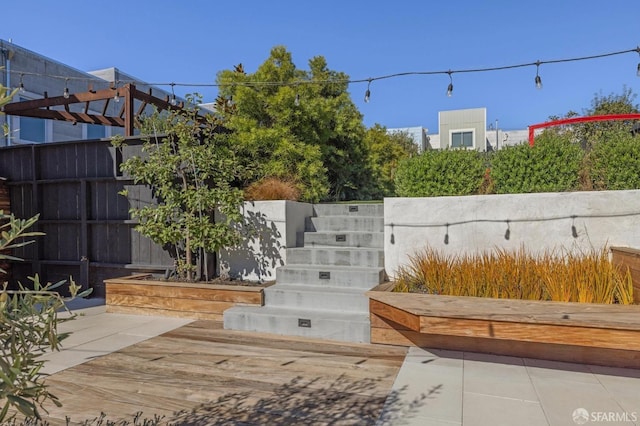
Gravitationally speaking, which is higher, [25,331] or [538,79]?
[538,79]

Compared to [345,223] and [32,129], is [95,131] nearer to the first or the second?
[32,129]

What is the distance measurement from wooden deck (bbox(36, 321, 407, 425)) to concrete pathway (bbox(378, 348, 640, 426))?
0.63ft

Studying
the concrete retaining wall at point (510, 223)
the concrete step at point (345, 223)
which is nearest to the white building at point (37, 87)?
the concrete step at point (345, 223)

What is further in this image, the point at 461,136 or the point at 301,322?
the point at 461,136

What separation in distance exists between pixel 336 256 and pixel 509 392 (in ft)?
7.61

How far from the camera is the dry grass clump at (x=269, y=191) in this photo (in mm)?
4840

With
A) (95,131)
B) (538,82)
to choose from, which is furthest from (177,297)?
(95,131)

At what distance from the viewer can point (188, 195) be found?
4.43 m

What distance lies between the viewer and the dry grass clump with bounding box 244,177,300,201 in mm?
4840

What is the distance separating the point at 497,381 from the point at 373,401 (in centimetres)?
91

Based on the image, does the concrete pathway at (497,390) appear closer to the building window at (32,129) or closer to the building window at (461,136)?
the building window at (32,129)

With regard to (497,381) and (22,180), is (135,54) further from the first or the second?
(497,381)

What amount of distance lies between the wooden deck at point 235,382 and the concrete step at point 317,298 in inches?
17.6

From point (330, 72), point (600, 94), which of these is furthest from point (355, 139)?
point (600, 94)
